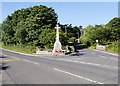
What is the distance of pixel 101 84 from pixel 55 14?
120 feet

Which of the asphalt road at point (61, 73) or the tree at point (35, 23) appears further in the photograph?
the tree at point (35, 23)

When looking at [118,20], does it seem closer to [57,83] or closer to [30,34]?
[30,34]

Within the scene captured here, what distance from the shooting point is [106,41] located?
162 ft

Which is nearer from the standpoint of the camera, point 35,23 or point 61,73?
point 61,73

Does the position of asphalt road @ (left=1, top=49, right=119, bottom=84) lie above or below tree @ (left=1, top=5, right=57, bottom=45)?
below

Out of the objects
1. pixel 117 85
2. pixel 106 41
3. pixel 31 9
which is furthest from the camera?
pixel 106 41

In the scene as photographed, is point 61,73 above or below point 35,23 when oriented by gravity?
below

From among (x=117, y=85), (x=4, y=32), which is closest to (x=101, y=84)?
(x=117, y=85)

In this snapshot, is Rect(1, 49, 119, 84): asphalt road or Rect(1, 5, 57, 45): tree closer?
Rect(1, 49, 119, 84): asphalt road

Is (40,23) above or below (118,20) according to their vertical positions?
below

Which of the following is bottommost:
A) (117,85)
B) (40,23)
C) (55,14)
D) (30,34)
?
(117,85)

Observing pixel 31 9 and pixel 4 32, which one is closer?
pixel 31 9

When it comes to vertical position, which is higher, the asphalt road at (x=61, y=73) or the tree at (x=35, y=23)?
the tree at (x=35, y=23)

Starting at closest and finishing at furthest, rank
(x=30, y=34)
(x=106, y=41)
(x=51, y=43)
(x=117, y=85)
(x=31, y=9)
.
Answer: (x=117, y=85) → (x=51, y=43) → (x=30, y=34) → (x=31, y=9) → (x=106, y=41)
